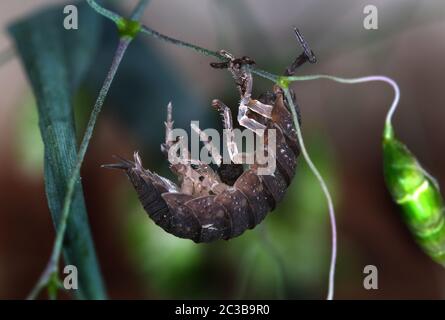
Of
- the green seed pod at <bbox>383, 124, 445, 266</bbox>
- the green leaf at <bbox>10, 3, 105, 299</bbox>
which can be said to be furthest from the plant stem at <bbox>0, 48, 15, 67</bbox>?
the green seed pod at <bbox>383, 124, 445, 266</bbox>

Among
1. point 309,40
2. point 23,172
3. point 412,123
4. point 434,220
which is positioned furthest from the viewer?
point 412,123

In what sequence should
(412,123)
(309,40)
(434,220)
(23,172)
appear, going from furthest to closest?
1. (412,123)
2. (309,40)
3. (23,172)
4. (434,220)

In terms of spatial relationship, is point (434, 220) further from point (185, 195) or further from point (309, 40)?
point (309, 40)

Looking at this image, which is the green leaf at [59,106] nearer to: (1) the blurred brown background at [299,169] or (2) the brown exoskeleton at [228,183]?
(2) the brown exoskeleton at [228,183]

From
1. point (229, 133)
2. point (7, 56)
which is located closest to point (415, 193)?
point (229, 133)

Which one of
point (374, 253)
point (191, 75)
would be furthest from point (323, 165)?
point (191, 75)

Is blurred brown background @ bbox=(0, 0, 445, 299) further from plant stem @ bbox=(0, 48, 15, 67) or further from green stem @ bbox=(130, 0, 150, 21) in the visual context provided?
green stem @ bbox=(130, 0, 150, 21)
